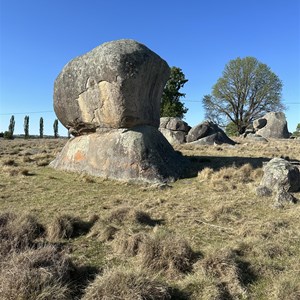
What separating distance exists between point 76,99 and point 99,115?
1344 millimetres

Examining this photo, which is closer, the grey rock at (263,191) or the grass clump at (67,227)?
the grass clump at (67,227)

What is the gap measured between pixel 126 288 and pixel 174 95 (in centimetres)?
3861

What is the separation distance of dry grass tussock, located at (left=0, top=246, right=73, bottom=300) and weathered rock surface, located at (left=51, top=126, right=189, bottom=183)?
715 cm

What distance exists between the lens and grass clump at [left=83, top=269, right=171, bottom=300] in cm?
371

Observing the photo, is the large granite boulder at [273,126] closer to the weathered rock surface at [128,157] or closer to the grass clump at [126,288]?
the weathered rock surface at [128,157]

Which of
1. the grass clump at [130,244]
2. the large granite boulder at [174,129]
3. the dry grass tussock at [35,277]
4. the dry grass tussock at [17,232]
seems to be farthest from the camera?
the large granite boulder at [174,129]

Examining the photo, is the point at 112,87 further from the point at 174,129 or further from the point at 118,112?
the point at 174,129

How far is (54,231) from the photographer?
6.07 m

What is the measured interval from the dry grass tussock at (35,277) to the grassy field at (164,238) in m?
0.03

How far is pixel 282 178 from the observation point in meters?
9.45

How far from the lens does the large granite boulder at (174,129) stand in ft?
92.7

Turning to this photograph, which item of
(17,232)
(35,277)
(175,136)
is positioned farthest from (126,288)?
(175,136)

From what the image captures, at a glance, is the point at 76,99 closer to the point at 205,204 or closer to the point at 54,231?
the point at 205,204

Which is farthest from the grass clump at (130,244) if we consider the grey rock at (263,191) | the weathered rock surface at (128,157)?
the weathered rock surface at (128,157)
